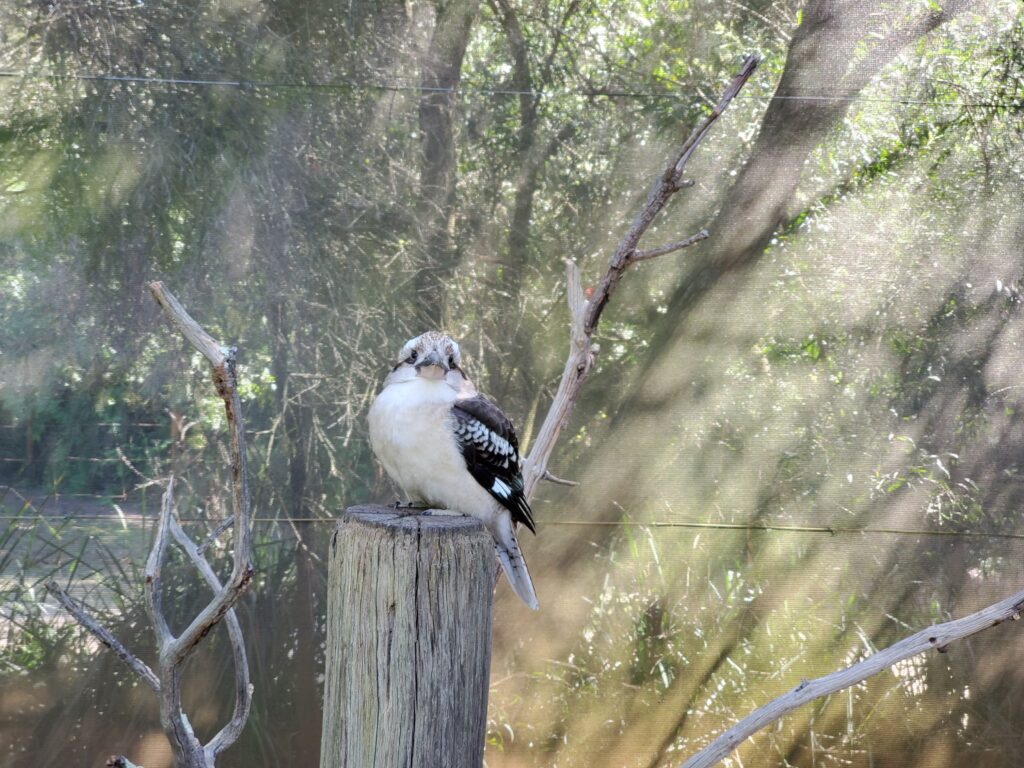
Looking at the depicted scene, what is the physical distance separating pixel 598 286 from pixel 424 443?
0.49 meters

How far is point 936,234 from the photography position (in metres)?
3.30

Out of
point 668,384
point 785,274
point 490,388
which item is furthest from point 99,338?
point 785,274

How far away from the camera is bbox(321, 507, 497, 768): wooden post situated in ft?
4.54

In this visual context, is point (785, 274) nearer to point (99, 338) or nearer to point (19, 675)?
point (99, 338)

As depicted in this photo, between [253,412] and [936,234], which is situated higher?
[936,234]

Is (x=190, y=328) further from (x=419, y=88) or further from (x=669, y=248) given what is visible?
(x=419, y=88)

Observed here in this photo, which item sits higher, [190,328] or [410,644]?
[190,328]

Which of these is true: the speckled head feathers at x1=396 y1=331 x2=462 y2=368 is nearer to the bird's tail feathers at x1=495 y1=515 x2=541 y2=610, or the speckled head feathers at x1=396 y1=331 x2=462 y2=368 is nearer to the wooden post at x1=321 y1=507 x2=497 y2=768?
the bird's tail feathers at x1=495 y1=515 x2=541 y2=610

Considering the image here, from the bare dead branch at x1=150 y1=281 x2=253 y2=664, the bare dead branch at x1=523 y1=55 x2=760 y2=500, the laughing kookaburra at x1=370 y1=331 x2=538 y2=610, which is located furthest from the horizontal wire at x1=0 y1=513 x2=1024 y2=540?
the bare dead branch at x1=150 y1=281 x2=253 y2=664

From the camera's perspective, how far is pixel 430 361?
2045 mm

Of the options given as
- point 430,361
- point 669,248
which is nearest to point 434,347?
point 430,361

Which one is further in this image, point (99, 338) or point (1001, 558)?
point (1001, 558)

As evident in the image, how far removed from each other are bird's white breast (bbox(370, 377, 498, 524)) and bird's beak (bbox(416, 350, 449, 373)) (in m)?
0.05

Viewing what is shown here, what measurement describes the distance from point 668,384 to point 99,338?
1.80 metres
